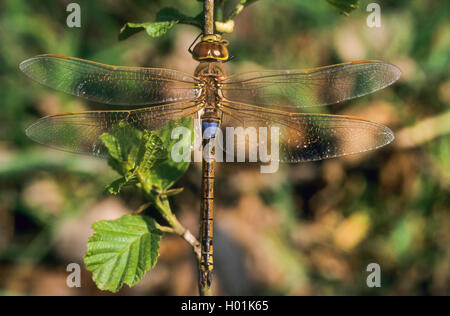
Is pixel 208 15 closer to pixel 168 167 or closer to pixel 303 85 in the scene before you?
pixel 168 167

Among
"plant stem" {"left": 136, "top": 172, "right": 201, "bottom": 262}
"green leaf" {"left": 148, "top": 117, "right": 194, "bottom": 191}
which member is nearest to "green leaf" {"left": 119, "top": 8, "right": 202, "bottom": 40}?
"green leaf" {"left": 148, "top": 117, "right": 194, "bottom": 191}

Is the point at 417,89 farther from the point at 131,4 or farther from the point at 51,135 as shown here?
the point at 51,135

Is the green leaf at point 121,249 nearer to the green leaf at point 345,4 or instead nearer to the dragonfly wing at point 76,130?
the dragonfly wing at point 76,130

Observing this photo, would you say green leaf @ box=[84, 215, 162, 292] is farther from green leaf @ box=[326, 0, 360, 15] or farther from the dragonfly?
green leaf @ box=[326, 0, 360, 15]

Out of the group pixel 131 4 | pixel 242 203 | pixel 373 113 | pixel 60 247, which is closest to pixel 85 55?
pixel 131 4

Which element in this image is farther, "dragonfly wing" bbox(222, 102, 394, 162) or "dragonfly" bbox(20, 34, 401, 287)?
"dragonfly wing" bbox(222, 102, 394, 162)

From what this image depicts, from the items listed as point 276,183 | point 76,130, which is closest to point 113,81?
point 76,130
